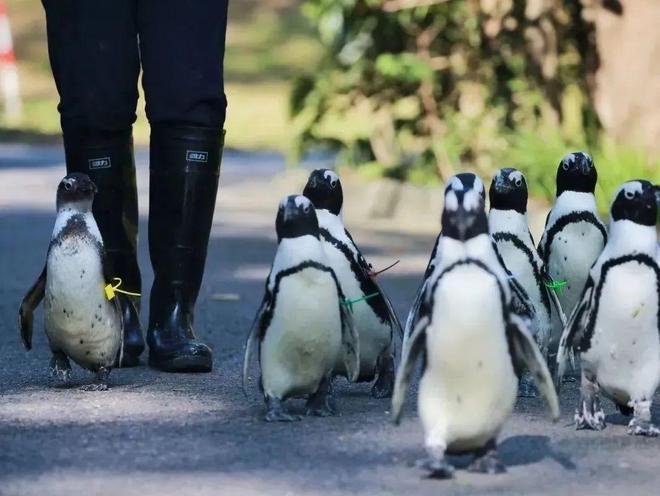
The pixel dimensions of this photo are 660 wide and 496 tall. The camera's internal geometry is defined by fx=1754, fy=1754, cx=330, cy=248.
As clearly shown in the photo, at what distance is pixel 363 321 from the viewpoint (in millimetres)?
4898

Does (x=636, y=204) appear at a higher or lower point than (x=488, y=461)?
higher

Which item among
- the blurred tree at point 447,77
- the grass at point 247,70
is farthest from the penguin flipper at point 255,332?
the grass at point 247,70

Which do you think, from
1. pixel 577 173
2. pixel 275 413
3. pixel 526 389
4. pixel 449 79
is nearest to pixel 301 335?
pixel 275 413

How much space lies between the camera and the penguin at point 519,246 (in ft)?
16.7

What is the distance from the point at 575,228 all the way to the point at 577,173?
0.55ft

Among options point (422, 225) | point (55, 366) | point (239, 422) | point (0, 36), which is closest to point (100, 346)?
point (55, 366)

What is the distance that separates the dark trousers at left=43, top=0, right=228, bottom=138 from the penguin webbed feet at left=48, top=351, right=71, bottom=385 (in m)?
0.81

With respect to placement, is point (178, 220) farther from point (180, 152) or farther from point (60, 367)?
point (60, 367)

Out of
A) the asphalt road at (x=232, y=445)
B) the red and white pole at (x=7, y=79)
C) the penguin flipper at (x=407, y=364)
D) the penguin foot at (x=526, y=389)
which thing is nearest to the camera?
the asphalt road at (x=232, y=445)

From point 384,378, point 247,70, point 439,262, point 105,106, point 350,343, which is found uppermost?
point 247,70

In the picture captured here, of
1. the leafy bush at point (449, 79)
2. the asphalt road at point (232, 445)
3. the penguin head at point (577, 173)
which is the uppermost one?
the leafy bush at point (449, 79)

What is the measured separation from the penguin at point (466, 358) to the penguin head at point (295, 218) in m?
0.62

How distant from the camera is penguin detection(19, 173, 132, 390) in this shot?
488 centimetres

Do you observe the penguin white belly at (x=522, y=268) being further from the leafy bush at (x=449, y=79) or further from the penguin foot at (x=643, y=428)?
the leafy bush at (x=449, y=79)
